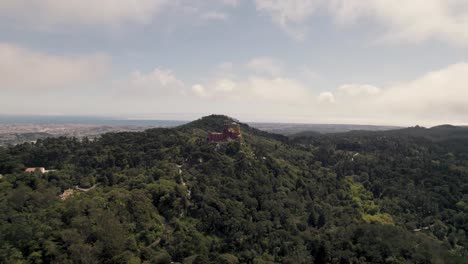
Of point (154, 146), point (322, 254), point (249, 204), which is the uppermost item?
point (154, 146)

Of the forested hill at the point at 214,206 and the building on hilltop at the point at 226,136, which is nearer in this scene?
the forested hill at the point at 214,206

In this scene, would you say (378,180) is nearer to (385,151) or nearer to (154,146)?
(385,151)

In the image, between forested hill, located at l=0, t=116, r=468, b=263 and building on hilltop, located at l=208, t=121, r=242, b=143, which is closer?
forested hill, located at l=0, t=116, r=468, b=263

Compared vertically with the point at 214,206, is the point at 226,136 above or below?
above

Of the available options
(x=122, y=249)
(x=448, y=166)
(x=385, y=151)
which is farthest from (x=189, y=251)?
(x=385, y=151)

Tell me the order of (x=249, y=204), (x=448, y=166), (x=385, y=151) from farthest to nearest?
(x=385, y=151) < (x=448, y=166) < (x=249, y=204)

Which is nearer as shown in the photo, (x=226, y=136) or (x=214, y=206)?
(x=214, y=206)

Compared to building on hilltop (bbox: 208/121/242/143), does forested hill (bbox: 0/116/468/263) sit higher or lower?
lower

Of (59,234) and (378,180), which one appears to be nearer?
(59,234)
